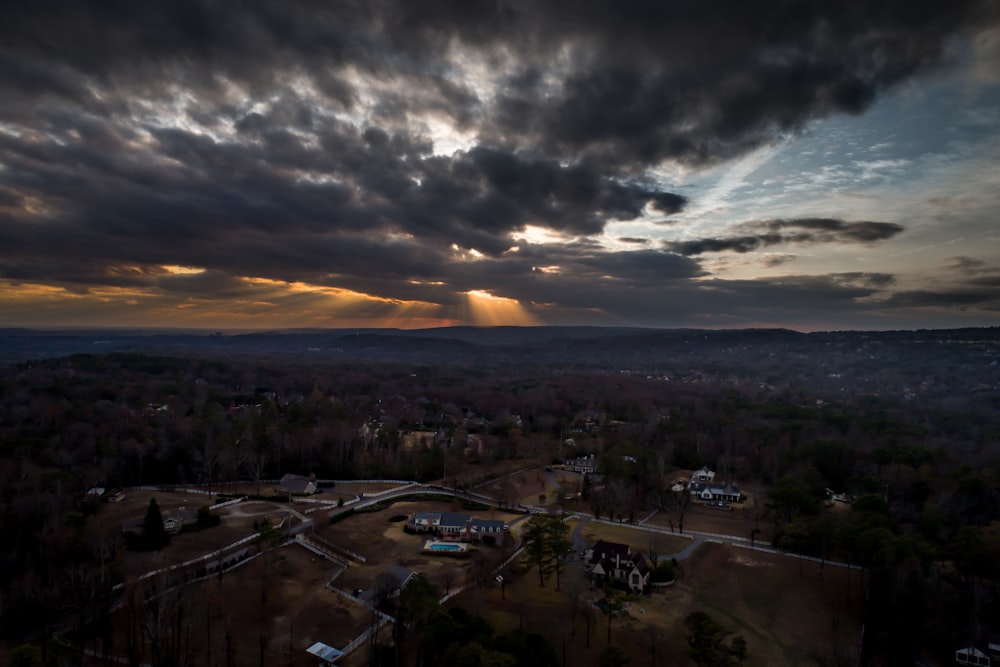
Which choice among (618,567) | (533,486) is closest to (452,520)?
(618,567)

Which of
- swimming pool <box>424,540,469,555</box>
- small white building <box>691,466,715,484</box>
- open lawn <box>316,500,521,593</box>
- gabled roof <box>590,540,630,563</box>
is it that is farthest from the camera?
small white building <box>691,466,715,484</box>

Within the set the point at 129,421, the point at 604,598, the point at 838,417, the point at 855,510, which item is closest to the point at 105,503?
the point at 129,421

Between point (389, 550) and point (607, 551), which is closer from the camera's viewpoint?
point (607, 551)

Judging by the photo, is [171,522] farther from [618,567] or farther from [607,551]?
[618,567]

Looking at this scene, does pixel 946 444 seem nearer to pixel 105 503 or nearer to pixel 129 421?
pixel 105 503

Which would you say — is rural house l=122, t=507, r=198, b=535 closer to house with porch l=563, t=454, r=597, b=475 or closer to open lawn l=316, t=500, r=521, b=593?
open lawn l=316, t=500, r=521, b=593

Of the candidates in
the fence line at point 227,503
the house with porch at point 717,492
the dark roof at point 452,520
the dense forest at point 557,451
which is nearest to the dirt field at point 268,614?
the dense forest at point 557,451

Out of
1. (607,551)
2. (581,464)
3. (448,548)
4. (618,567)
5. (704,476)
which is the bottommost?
(581,464)

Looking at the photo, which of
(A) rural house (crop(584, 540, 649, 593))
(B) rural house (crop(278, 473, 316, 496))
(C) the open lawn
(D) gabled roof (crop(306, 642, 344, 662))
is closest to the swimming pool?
(C) the open lawn

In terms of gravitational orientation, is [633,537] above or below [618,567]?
below
